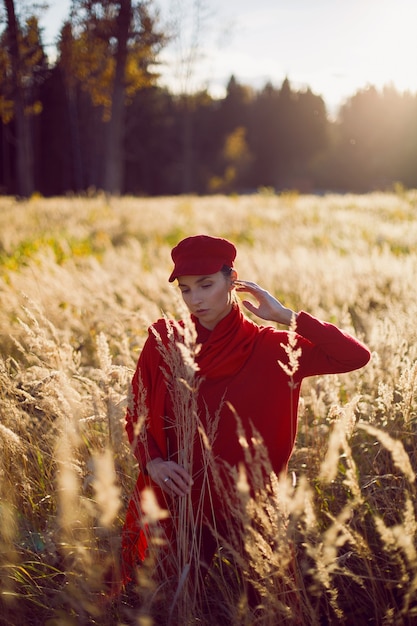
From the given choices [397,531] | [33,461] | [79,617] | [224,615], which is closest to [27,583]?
[79,617]

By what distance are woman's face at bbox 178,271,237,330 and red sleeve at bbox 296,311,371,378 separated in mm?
286

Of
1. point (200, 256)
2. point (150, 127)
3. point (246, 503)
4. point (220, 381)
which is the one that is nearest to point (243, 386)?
point (220, 381)

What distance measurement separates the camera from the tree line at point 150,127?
41.5 ft

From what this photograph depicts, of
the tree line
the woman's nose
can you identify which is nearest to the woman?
the woman's nose

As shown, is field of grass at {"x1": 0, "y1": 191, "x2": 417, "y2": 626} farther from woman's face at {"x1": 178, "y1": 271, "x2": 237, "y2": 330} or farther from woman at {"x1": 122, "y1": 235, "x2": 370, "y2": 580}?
woman's face at {"x1": 178, "y1": 271, "x2": 237, "y2": 330}

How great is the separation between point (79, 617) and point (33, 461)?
0.73 metres

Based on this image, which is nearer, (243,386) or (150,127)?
(243,386)

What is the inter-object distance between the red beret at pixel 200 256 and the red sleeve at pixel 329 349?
36 cm

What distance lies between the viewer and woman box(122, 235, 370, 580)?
2041mm

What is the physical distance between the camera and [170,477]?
1.93 metres

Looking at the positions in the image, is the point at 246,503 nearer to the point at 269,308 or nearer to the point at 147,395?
the point at 147,395

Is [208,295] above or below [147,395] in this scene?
above

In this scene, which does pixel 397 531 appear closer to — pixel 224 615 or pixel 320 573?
pixel 320 573

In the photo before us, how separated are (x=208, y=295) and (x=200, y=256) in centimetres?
14
